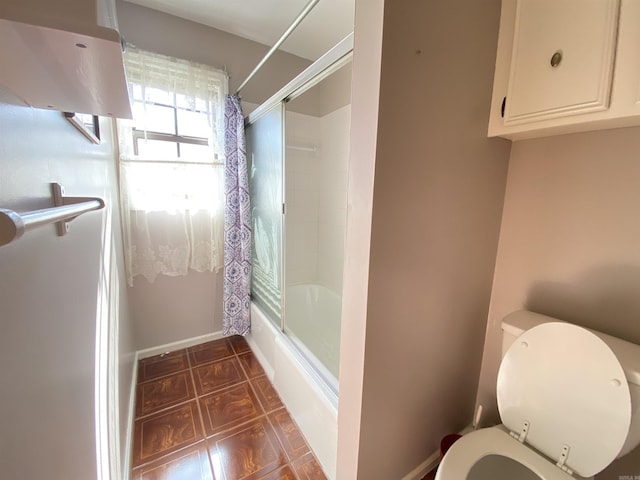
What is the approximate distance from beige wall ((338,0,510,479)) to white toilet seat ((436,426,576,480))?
0.76 ft

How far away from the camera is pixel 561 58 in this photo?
0.96 meters

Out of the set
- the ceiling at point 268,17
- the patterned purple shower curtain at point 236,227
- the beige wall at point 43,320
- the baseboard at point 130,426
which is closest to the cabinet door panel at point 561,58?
the ceiling at point 268,17

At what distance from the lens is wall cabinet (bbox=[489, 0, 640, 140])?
0.83 metres

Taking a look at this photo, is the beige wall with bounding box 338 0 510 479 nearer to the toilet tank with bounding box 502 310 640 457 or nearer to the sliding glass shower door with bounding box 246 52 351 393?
the toilet tank with bounding box 502 310 640 457

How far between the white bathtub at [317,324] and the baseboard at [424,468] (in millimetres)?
526

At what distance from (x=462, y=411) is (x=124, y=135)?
2823 mm

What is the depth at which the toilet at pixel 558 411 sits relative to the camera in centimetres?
83

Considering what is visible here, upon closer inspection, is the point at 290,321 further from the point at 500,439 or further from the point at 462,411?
the point at 500,439

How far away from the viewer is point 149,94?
6.20ft

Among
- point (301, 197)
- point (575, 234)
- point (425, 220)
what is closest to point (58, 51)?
point (425, 220)

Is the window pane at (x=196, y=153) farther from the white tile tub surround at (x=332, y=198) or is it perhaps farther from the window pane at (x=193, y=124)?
the white tile tub surround at (x=332, y=198)

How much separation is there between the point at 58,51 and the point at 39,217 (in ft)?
0.88

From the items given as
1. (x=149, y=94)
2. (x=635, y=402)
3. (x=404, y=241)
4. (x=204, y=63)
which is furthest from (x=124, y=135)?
(x=635, y=402)

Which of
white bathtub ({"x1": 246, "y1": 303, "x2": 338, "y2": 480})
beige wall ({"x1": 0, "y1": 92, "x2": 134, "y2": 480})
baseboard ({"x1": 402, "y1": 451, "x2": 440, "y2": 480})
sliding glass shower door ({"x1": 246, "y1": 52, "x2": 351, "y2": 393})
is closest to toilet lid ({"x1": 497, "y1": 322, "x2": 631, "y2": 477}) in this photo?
baseboard ({"x1": 402, "y1": 451, "x2": 440, "y2": 480})
